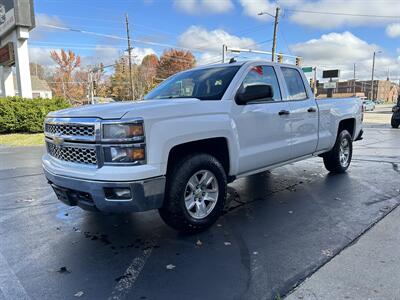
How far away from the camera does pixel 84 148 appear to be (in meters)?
3.50

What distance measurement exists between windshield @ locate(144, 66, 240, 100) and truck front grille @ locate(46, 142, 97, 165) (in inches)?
61.8

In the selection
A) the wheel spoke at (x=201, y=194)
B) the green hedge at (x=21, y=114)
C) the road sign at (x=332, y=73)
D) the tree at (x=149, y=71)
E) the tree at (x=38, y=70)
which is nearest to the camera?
the wheel spoke at (x=201, y=194)

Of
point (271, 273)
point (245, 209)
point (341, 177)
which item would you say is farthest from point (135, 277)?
point (341, 177)

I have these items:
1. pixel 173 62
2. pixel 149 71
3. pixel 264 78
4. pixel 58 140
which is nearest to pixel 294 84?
pixel 264 78

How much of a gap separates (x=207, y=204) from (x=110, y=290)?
1.60 meters

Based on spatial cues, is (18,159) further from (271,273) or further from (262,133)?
(271,273)

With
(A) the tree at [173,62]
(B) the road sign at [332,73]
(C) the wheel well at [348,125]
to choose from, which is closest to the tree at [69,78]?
(A) the tree at [173,62]

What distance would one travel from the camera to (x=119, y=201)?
11.1ft

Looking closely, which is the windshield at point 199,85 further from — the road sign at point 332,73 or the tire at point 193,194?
the road sign at point 332,73

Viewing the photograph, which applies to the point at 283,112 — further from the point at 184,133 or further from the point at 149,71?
the point at 149,71

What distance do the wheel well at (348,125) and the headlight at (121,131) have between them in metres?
4.91

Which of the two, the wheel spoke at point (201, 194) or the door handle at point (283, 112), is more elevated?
the door handle at point (283, 112)

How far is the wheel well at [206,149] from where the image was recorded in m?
3.84

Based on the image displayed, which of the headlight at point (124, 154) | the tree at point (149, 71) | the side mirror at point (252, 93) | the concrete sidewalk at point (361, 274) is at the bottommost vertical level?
the concrete sidewalk at point (361, 274)
